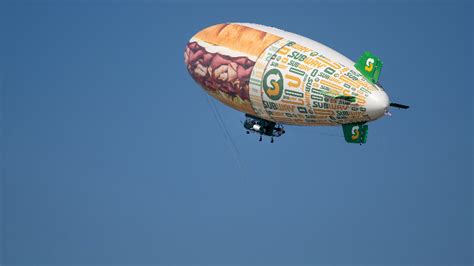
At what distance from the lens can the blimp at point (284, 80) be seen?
431 ft

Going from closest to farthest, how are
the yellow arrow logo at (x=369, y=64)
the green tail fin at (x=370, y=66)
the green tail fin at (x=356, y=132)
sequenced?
the green tail fin at (x=370, y=66)
the yellow arrow logo at (x=369, y=64)
the green tail fin at (x=356, y=132)

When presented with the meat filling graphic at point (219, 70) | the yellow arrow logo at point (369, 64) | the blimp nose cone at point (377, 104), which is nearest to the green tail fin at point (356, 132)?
the blimp nose cone at point (377, 104)

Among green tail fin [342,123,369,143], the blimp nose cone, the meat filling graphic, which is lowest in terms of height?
green tail fin [342,123,369,143]

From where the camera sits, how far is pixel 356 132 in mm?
134500

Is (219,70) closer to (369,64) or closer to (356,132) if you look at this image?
(356,132)

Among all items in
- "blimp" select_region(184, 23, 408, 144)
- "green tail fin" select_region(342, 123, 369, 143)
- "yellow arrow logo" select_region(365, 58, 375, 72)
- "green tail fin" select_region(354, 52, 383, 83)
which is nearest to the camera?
"blimp" select_region(184, 23, 408, 144)

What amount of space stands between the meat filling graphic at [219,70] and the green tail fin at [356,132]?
371 inches

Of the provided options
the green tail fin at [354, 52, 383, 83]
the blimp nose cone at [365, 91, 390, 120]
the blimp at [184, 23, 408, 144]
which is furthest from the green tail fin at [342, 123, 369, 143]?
the green tail fin at [354, 52, 383, 83]

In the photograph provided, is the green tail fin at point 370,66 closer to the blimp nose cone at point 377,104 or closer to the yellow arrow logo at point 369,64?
the yellow arrow logo at point 369,64

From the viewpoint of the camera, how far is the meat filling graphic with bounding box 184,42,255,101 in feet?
450

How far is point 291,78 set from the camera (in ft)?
438

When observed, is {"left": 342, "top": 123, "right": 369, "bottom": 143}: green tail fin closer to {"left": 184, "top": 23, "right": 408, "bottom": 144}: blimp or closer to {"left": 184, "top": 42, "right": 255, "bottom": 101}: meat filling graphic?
{"left": 184, "top": 23, "right": 408, "bottom": 144}: blimp

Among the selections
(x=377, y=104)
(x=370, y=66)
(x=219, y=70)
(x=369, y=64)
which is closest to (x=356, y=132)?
(x=377, y=104)

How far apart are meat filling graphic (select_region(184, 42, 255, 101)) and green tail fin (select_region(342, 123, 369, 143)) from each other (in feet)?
30.9
